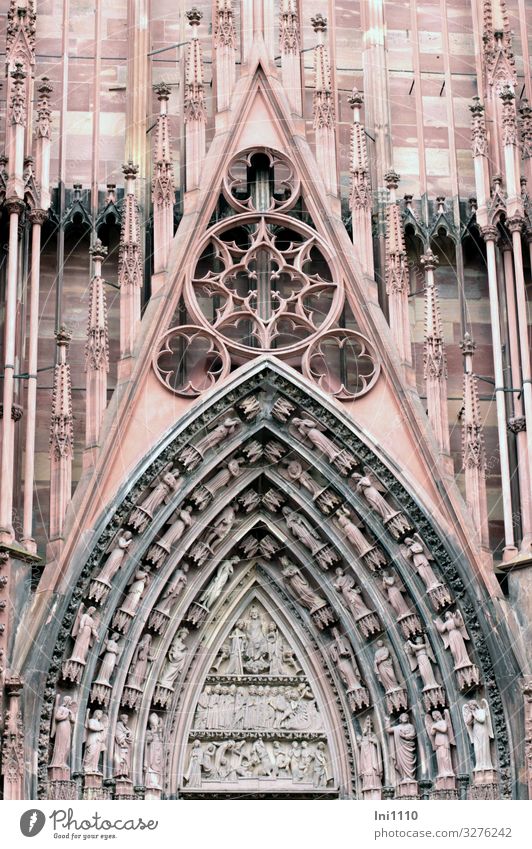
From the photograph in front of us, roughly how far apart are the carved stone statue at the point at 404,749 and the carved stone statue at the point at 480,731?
50 cm

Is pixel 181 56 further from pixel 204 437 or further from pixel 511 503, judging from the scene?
pixel 511 503

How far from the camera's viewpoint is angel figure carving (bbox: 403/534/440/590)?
17859mm

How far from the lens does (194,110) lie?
19062 millimetres

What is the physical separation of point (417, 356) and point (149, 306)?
2527 millimetres

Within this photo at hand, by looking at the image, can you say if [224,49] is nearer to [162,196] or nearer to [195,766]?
[162,196]

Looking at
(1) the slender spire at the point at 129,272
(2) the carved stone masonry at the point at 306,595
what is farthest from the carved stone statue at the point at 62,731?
(1) the slender spire at the point at 129,272

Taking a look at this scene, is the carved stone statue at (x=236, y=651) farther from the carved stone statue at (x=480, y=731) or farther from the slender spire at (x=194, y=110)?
the slender spire at (x=194, y=110)

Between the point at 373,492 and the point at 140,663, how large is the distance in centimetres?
244

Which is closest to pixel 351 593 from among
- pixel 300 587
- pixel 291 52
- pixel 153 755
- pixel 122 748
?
pixel 300 587

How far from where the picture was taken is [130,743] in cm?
1767

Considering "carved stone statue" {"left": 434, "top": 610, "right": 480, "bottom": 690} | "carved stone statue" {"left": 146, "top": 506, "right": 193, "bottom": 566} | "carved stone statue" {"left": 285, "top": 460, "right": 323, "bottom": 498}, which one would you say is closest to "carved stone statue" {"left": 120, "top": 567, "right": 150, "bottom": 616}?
"carved stone statue" {"left": 146, "top": 506, "right": 193, "bottom": 566}

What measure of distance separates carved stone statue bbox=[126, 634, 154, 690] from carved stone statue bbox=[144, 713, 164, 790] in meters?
0.34

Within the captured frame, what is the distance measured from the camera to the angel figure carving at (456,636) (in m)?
17.6
